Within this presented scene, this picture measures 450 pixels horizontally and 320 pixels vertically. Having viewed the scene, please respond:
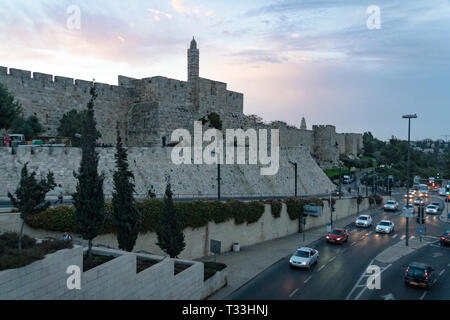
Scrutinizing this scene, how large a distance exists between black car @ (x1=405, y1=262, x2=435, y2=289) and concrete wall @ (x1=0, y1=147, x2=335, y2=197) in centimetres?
1720

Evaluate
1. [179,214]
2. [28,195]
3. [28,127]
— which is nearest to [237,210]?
[179,214]

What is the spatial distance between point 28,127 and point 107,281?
21.9m

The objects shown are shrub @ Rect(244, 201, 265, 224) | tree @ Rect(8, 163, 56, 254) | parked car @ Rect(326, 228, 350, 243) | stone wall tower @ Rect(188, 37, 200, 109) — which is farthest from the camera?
stone wall tower @ Rect(188, 37, 200, 109)

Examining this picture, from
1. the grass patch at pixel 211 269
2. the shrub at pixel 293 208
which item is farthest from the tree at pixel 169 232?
the shrub at pixel 293 208

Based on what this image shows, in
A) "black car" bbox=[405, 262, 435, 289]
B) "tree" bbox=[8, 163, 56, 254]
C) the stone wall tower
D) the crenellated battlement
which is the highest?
the stone wall tower

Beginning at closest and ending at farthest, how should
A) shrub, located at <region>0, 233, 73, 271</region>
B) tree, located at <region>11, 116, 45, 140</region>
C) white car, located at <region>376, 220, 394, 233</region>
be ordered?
shrub, located at <region>0, 233, 73, 271</region> < tree, located at <region>11, 116, 45, 140</region> < white car, located at <region>376, 220, 394, 233</region>

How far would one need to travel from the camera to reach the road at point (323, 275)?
643 inches

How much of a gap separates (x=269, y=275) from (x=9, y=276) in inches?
531

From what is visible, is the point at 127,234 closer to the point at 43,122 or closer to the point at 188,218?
the point at 188,218

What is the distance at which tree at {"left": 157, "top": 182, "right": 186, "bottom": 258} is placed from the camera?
17391 millimetres

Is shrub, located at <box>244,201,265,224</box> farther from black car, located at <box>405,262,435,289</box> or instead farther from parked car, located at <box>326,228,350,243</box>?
black car, located at <box>405,262,435,289</box>

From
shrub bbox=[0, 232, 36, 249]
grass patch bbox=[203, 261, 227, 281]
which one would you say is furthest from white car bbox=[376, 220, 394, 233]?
shrub bbox=[0, 232, 36, 249]

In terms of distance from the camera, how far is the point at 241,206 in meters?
25.6

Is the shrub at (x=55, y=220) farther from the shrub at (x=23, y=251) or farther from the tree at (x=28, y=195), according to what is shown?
the tree at (x=28, y=195)
